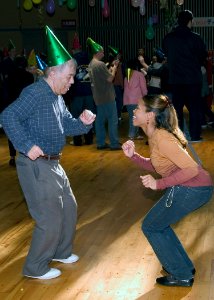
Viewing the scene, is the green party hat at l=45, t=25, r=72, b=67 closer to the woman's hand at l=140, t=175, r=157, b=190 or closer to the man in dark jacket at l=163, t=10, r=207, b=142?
the woman's hand at l=140, t=175, r=157, b=190

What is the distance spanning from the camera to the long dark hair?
367 cm

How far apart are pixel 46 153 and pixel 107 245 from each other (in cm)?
115

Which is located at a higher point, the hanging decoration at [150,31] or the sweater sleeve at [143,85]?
the hanging decoration at [150,31]

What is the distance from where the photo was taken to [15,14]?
1789 cm


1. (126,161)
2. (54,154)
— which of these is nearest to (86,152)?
(126,161)

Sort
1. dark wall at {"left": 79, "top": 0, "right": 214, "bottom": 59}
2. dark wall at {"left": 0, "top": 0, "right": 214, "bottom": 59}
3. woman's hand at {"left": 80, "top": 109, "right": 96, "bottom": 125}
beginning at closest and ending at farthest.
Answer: woman's hand at {"left": 80, "top": 109, "right": 96, "bottom": 125}, dark wall at {"left": 0, "top": 0, "right": 214, "bottom": 59}, dark wall at {"left": 79, "top": 0, "right": 214, "bottom": 59}

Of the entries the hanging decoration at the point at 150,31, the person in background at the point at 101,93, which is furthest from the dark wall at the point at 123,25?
the person in background at the point at 101,93

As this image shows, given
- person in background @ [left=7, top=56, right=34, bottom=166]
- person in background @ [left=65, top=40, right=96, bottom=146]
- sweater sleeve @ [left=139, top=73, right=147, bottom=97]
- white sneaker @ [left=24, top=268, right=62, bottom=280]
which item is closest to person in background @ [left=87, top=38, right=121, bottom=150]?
person in background @ [left=65, top=40, right=96, bottom=146]

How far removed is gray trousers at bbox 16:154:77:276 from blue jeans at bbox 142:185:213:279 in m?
0.61

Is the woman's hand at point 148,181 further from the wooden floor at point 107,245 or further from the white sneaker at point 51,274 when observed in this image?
the white sneaker at point 51,274

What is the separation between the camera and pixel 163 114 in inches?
146

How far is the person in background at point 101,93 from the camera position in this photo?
8781mm

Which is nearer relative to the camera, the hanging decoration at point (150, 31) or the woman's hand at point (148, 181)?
the woman's hand at point (148, 181)

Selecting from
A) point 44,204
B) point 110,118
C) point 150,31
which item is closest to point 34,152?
point 44,204
